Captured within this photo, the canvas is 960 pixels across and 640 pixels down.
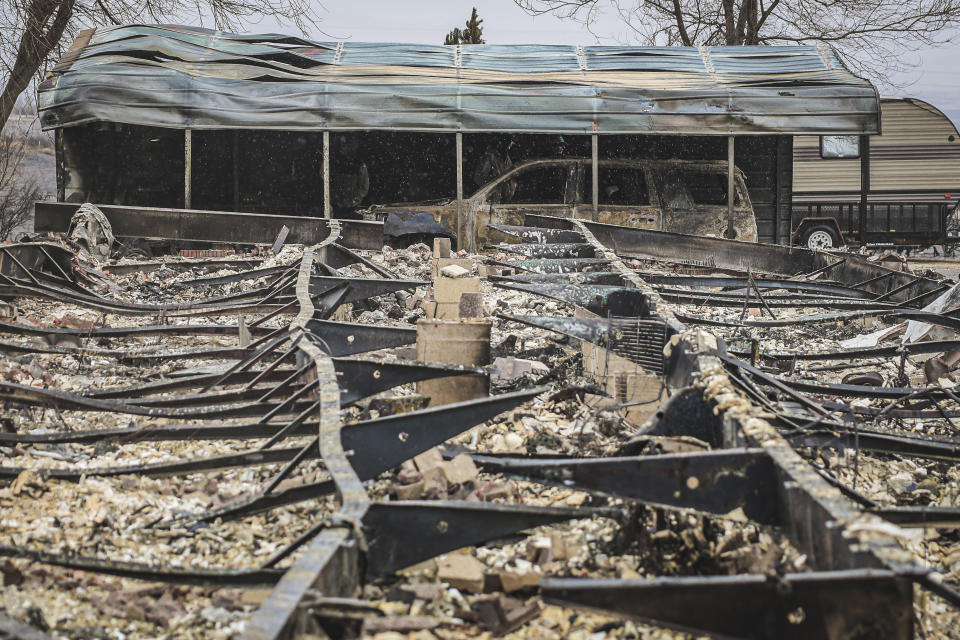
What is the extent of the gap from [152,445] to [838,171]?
1999 centimetres

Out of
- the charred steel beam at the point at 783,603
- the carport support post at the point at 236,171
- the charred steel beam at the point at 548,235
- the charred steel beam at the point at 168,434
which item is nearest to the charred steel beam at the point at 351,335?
the charred steel beam at the point at 168,434

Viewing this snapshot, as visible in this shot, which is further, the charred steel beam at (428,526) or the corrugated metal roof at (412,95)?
the corrugated metal roof at (412,95)

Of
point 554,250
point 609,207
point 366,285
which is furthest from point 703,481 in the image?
point 609,207

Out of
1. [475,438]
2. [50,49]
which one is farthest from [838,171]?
[475,438]

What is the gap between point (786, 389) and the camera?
3.99m

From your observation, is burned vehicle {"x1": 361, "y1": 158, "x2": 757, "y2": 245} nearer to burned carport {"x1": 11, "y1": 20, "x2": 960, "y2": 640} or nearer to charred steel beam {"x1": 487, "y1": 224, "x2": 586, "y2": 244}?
charred steel beam {"x1": 487, "y1": 224, "x2": 586, "y2": 244}

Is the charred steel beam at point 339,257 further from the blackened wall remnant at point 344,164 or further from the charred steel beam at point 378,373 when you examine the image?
the blackened wall remnant at point 344,164

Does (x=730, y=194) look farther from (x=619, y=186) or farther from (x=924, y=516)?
(x=924, y=516)

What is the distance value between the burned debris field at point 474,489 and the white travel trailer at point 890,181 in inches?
606

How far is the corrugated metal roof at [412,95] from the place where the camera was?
13398mm

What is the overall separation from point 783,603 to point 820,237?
20.5m

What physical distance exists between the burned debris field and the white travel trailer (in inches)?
606

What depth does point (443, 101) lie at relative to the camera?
13.8m

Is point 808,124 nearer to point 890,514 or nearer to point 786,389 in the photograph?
point 786,389
